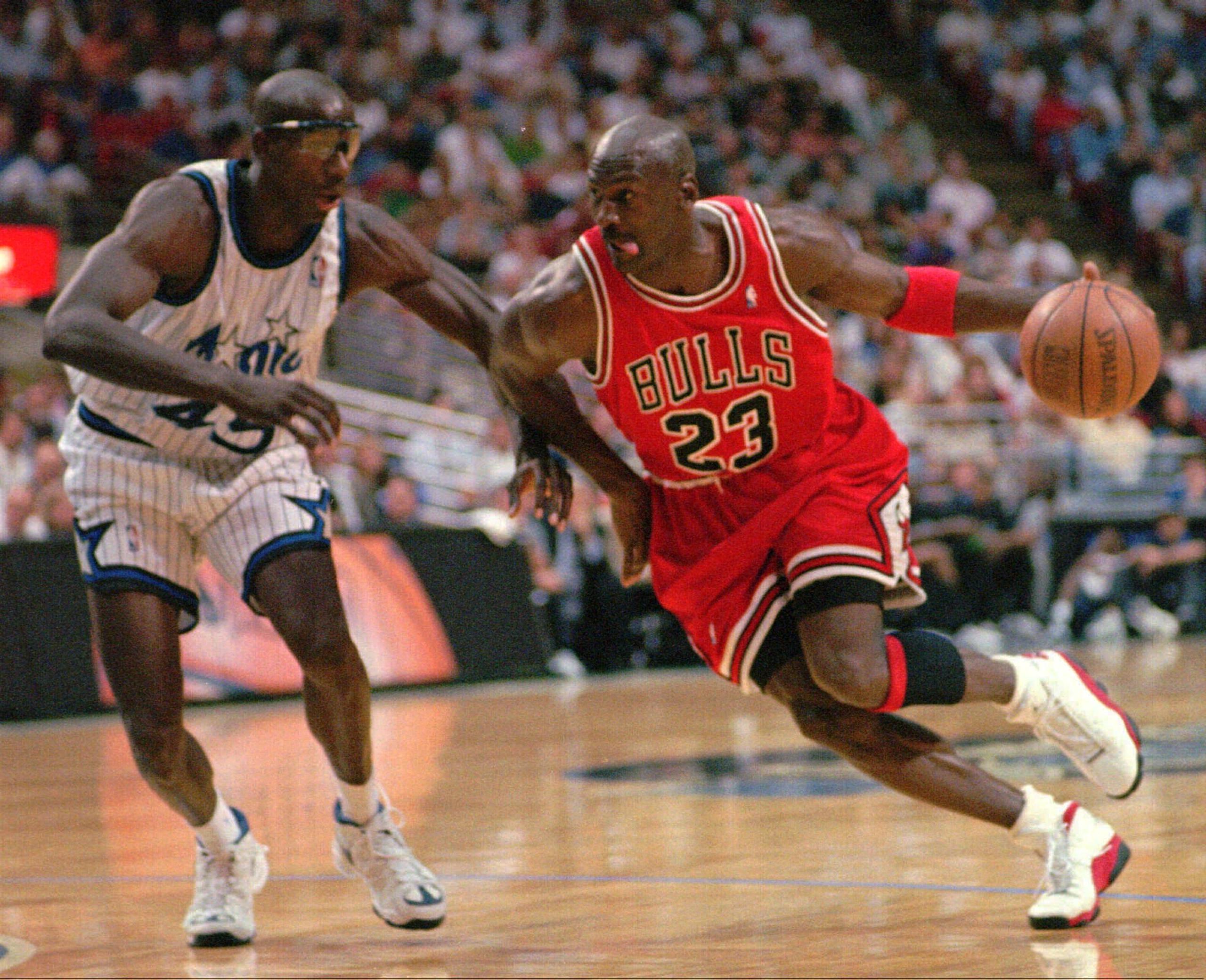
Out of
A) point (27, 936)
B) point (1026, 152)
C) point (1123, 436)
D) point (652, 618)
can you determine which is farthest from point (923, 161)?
point (27, 936)

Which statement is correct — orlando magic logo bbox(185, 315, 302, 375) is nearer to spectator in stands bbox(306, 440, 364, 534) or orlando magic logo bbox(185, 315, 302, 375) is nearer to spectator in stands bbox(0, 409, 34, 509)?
spectator in stands bbox(306, 440, 364, 534)

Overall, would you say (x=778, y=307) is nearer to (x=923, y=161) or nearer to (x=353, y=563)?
(x=353, y=563)

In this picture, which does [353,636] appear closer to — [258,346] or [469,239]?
[469,239]

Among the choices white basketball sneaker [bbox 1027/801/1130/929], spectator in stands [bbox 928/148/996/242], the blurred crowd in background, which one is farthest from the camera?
spectator in stands [bbox 928/148/996/242]

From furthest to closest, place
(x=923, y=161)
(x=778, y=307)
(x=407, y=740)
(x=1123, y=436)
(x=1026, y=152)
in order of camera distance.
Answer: (x=1026, y=152), (x=923, y=161), (x=1123, y=436), (x=407, y=740), (x=778, y=307)

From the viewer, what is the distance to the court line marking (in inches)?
177

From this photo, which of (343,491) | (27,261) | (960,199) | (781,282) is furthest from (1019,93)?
(781,282)

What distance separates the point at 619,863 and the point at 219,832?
4.00 feet

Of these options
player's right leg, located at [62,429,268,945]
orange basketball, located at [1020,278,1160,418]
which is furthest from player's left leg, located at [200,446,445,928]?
orange basketball, located at [1020,278,1160,418]

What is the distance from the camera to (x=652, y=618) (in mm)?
13289

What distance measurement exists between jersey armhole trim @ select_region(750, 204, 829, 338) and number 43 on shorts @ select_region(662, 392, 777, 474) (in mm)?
196

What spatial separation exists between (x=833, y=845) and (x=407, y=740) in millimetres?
3960

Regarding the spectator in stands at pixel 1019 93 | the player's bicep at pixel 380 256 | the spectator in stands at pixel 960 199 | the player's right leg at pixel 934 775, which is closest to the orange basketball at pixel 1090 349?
the player's right leg at pixel 934 775

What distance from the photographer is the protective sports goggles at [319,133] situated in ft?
13.9
